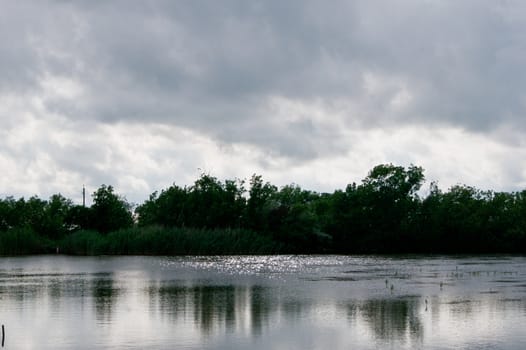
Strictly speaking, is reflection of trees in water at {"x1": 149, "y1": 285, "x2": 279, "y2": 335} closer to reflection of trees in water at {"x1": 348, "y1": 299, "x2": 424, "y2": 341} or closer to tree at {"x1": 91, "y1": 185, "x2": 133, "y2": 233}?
reflection of trees in water at {"x1": 348, "y1": 299, "x2": 424, "y2": 341}

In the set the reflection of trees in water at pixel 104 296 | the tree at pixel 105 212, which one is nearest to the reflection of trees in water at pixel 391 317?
the reflection of trees in water at pixel 104 296

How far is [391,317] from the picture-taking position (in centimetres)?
2622

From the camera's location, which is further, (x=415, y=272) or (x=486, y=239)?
(x=486, y=239)

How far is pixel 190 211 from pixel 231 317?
7119cm

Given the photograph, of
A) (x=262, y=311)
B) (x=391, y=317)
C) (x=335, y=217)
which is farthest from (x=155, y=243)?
(x=391, y=317)

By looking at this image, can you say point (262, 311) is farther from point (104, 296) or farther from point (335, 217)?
point (335, 217)

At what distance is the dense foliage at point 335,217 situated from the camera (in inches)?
3644

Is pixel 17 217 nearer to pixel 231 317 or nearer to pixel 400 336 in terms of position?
pixel 231 317

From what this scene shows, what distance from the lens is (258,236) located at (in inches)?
3388

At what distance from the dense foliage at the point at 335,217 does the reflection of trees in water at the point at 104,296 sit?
46.9 metres

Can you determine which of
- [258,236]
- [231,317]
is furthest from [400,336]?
[258,236]

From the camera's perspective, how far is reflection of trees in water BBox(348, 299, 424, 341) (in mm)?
22656

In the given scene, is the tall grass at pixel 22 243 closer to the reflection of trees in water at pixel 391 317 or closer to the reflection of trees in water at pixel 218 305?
the reflection of trees in water at pixel 218 305

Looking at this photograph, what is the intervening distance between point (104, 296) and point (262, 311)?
8757mm
